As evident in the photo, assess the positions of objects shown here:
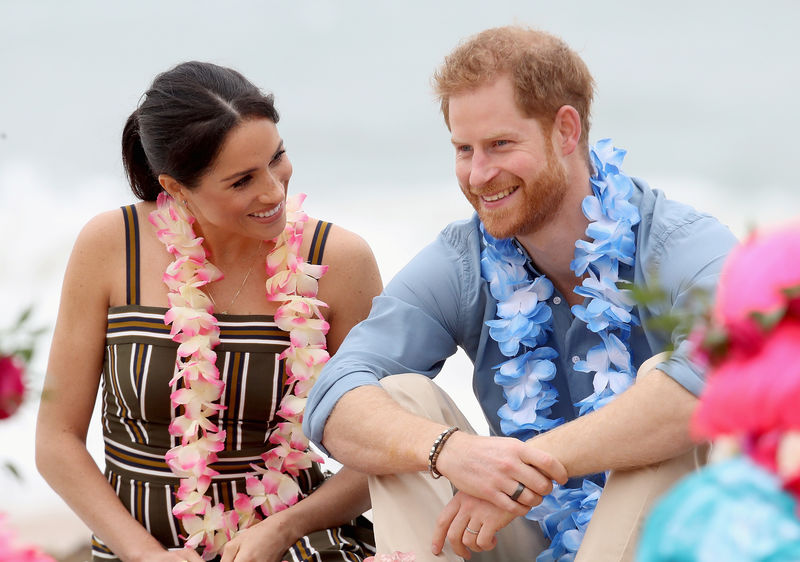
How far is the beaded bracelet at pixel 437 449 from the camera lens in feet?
6.84

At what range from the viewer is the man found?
2139mm

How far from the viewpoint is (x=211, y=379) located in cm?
246

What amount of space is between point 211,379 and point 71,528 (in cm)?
214

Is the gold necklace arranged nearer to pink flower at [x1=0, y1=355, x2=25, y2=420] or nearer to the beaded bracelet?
the beaded bracelet

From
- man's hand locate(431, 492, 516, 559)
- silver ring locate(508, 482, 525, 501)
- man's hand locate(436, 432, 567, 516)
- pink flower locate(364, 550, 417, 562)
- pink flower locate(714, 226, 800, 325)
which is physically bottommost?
pink flower locate(364, 550, 417, 562)

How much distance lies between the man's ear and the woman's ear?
2.93ft

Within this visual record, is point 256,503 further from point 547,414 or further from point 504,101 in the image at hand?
point 504,101

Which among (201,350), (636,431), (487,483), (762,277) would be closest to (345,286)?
(201,350)

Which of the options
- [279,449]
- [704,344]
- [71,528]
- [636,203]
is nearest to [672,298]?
[636,203]

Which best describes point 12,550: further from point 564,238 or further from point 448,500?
point 564,238

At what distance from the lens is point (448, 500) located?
2.22 metres

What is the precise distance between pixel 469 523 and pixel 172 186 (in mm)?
1093

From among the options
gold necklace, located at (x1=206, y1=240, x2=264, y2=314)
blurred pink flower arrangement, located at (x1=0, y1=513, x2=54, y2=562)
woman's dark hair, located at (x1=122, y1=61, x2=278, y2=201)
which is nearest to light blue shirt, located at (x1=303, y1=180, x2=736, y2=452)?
gold necklace, located at (x1=206, y1=240, x2=264, y2=314)

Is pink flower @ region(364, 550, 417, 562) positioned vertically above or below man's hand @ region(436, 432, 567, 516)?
below
